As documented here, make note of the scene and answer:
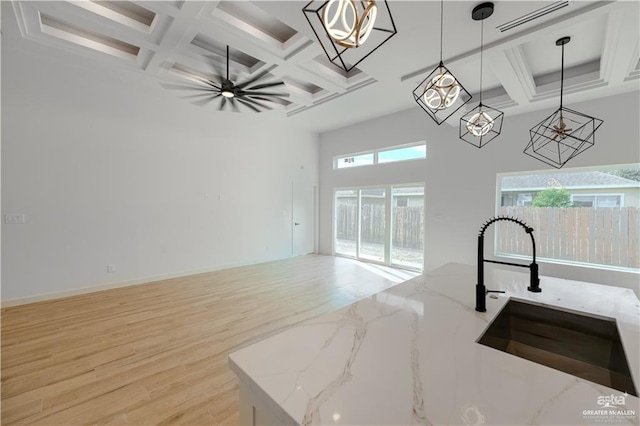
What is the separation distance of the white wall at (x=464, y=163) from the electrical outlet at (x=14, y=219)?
6.18m

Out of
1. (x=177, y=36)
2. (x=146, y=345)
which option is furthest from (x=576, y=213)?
(x=177, y=36)

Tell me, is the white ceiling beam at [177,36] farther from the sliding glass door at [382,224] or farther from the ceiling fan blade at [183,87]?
the sliding glass door at [382,224]

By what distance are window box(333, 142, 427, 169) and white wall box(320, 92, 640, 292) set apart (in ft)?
0.50

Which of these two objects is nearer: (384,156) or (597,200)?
(597,200)

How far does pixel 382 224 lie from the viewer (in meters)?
6.52

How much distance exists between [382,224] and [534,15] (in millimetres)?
4695

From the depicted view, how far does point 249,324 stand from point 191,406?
50.1 inches

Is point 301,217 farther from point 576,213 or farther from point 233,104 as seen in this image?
point 576,213

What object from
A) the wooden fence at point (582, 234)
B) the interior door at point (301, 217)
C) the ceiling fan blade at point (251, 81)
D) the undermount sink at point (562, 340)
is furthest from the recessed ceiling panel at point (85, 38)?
the wooden fence at point (582, 234)

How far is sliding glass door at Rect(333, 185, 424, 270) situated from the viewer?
591 cm

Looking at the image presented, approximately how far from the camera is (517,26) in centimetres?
244

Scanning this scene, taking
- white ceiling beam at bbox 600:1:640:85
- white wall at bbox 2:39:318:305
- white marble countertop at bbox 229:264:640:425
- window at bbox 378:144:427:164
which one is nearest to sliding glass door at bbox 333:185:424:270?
window at bbox 378:144:427:164

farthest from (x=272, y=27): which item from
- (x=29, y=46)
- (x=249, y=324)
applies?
(x=249, y=324)

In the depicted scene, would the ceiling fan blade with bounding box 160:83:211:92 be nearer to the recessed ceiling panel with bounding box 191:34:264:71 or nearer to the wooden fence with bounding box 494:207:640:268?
the recessed ceiling panel with bounding box 191:34:264:71
